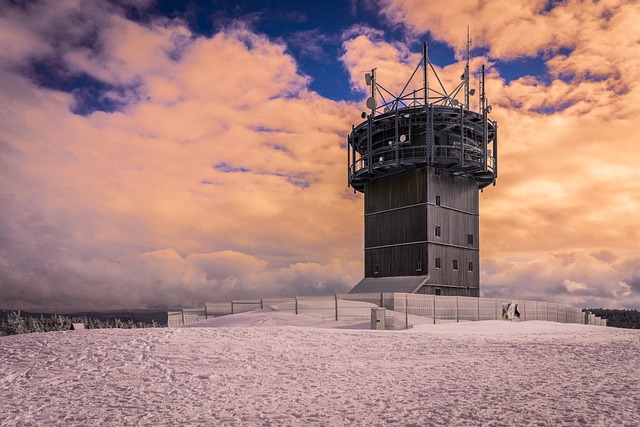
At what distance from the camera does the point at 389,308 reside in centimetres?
3384

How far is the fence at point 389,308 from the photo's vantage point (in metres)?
32.1

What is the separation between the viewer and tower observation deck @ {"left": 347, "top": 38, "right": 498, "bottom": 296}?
43.2 metres

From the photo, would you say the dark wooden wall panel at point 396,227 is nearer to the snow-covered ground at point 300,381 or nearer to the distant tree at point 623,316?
the snow-covered ground at point 300,381

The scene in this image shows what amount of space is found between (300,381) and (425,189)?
3326 centimetres

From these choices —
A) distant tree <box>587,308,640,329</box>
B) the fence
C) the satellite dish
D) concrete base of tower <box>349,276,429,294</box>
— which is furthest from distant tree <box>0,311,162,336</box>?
distant tree <box>587,308,640,329</box>

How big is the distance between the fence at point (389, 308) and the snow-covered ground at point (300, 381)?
450 inches

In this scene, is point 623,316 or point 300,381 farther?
point 623,316

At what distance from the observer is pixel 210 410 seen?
381 inches

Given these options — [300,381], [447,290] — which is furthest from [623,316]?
[300,381]

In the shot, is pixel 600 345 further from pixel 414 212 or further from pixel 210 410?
pixel 414 212

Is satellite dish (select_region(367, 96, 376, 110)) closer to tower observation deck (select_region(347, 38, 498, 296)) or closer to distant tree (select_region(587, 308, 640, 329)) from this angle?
tower observation deck (select_region(347, 38, 498, 296))

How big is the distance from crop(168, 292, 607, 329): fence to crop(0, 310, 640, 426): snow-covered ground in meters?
11.4

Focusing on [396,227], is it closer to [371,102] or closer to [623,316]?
[371,102]

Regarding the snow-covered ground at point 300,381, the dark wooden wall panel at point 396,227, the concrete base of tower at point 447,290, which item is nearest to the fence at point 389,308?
the concrete base of tower at point 447,290
